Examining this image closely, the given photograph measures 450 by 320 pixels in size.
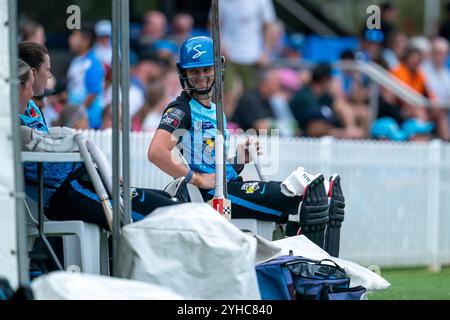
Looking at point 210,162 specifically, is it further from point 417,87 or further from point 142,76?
point 417,87

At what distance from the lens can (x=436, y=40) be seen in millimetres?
17188

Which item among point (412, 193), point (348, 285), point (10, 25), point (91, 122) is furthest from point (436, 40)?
point (10, 25)

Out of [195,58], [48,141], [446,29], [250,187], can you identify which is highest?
[446,29]

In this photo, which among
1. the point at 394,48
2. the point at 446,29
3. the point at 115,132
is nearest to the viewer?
the point at 115,132

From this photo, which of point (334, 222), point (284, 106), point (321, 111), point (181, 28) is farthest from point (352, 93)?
point (334, 222)

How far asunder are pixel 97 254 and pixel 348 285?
1.50 m

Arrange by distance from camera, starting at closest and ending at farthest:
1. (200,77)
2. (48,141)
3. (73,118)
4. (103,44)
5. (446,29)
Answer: (48,141) < (200,77) < (73,118) < (103,44) < (446,29)

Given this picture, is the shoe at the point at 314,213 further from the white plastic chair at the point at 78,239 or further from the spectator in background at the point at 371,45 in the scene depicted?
the spectator in background at the point at 371,45

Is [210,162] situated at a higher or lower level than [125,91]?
lower

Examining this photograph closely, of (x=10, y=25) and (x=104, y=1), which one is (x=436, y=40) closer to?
(x=104, y=1)

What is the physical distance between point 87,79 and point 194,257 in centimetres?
678

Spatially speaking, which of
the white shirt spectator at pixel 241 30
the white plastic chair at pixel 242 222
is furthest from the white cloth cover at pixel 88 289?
the white shirt spectator at pixel 241 30

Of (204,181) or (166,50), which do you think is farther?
(166,50)

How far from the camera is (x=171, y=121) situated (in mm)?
7719
